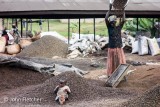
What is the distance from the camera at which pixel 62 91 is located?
992cm

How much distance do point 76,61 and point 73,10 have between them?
3596mm

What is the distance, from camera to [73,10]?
1468cm

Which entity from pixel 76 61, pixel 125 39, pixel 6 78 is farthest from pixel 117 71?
pixel 125 39

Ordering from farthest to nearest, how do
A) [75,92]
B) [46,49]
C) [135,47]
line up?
1. [135,47]
2. [46,49]
3. [75,92]

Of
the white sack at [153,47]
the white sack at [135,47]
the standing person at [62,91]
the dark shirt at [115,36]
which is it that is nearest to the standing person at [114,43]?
the dark shirt at [115,36]

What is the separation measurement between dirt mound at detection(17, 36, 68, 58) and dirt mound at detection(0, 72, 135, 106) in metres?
8.75

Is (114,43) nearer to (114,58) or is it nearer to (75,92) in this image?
(114,58)

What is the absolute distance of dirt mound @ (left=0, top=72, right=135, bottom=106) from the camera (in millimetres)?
10172

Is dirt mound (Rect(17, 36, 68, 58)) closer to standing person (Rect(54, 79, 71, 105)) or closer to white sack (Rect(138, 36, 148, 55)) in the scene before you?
white sack (Rect(138, 36, 148, 55))

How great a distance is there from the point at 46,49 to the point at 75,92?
395 inches

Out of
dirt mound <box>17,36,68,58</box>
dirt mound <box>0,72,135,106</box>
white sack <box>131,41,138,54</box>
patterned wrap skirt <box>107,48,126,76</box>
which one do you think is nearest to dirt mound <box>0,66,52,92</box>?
dirt mound <box>0,72,135,106</box>

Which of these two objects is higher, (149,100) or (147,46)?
(149,100)

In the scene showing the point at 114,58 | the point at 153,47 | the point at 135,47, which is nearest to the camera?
the point at 114,58

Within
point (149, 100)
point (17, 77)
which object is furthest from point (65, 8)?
point (149, 100)
